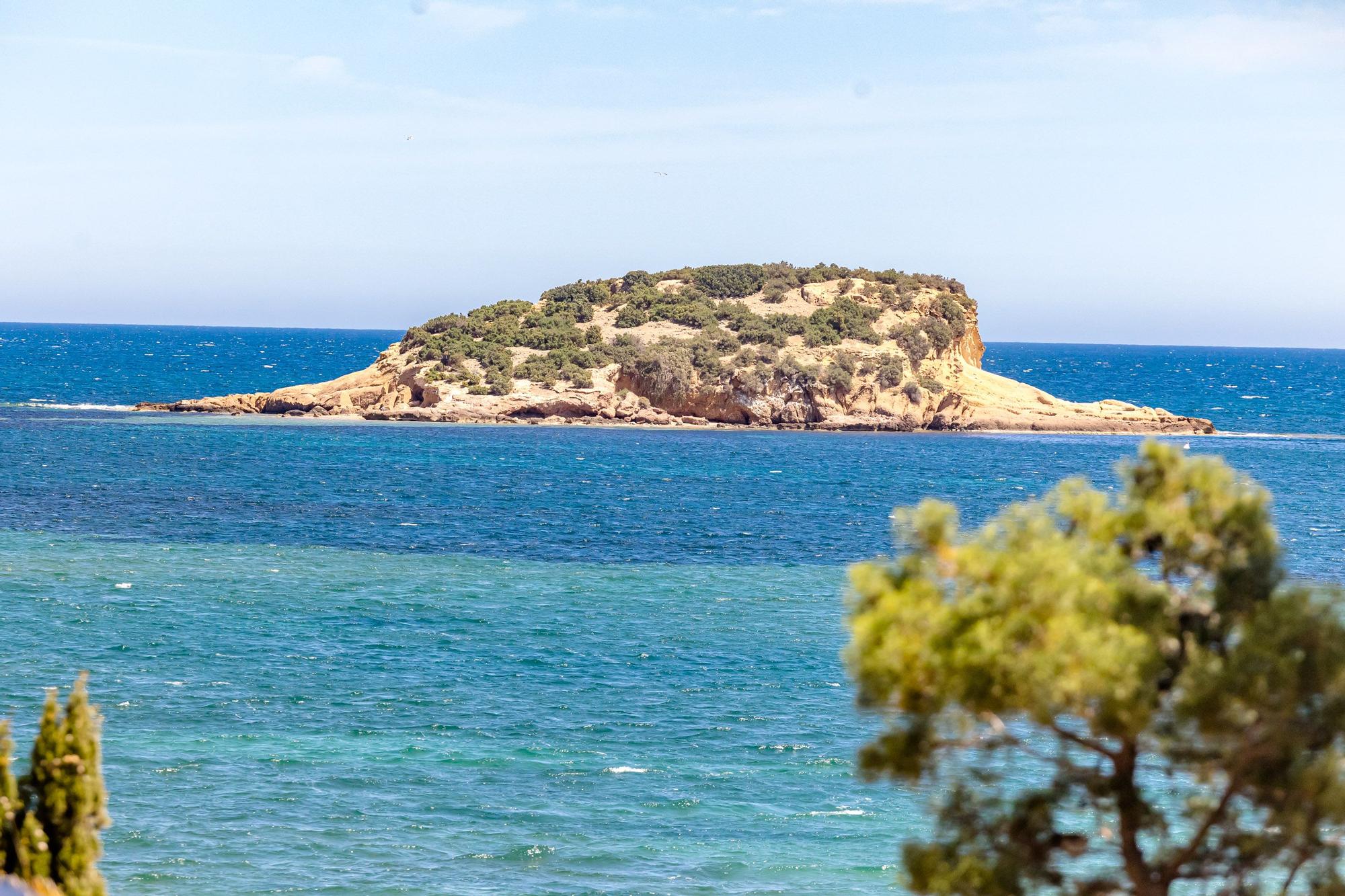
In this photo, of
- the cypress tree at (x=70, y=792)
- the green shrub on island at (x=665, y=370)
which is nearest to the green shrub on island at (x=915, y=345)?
the green shrub on island at (x=665, y=370)

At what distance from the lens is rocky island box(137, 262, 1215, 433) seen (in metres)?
92.1

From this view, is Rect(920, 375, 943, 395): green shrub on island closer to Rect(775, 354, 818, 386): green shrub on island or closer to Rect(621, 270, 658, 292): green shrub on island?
Rect(775, 354, 818, 386): green shrub on island

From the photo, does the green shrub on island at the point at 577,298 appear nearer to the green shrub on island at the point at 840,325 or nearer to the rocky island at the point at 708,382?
the rocky island at the point at 708,382

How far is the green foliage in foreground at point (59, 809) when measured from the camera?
34.5 ft

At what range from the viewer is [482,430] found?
85.4 metres

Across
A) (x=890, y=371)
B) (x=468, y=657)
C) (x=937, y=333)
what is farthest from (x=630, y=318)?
(x=468, y=657)

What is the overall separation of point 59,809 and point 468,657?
60.7 ft

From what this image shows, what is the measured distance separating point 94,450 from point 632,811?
55.1m

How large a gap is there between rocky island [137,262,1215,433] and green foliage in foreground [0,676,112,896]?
79.1 meters

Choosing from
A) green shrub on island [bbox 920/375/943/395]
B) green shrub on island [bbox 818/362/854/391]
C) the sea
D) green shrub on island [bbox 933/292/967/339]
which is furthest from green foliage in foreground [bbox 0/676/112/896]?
green shrub on island [bbox 933/292/967/339]

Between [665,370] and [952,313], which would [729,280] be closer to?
[952,313]

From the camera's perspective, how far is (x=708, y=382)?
302 ft

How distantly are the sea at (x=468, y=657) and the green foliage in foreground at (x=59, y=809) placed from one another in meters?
6.92

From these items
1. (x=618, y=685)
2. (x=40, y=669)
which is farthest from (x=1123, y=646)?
(x=40, y=669)
